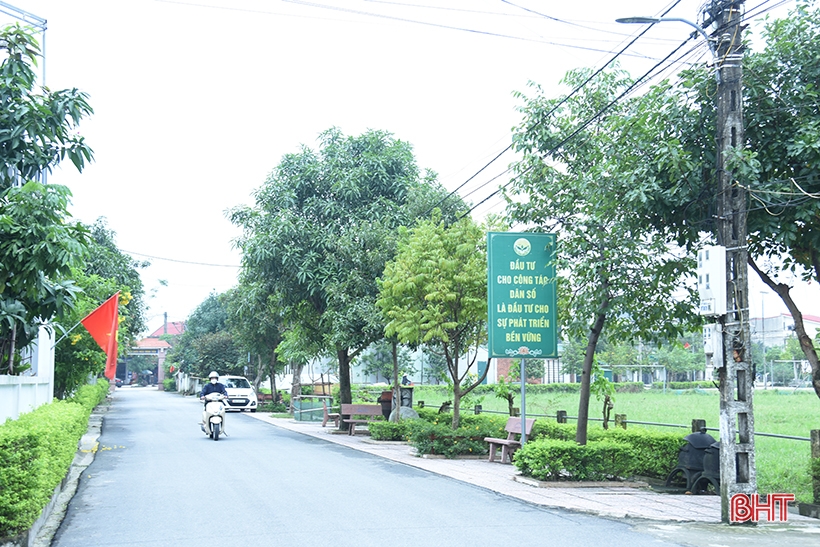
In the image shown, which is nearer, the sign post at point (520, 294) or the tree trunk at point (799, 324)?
the tree trunk at point (799, 324)

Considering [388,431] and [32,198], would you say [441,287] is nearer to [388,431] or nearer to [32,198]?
[388,431]

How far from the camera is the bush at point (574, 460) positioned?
46.2ft

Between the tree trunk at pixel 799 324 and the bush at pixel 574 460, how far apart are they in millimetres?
3443

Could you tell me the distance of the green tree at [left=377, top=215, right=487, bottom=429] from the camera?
19469 millimetres

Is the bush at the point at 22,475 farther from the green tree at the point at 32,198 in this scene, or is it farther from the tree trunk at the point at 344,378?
the tree trunk at the point at 344,378

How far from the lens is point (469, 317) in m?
19.8

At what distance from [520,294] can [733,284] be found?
19.0 ft

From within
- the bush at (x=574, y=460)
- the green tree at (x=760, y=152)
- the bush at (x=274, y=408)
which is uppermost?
the green tree at (x=760, y=152)

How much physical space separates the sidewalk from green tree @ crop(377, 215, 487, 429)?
3076mm

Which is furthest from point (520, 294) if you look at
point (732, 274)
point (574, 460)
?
point (732, 274)

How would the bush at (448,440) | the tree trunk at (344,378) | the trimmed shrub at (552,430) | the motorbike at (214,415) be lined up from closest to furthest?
A: the trimmed shrub at (552,430), the bush at (448,440), the motorbike at (214,415), the tree trunk at (344,378)

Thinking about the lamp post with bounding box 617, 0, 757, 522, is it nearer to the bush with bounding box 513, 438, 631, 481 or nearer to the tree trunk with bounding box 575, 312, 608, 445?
the bush with bounding box 513, 438, 631, 481

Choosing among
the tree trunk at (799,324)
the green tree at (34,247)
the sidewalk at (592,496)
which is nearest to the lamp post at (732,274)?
the sidewalk at (592,496)

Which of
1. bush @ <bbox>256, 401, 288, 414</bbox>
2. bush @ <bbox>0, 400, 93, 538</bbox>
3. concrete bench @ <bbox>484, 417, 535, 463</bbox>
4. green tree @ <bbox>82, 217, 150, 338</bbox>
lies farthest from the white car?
bush @ <bbox>0, 400, 93, 538</bbox>
